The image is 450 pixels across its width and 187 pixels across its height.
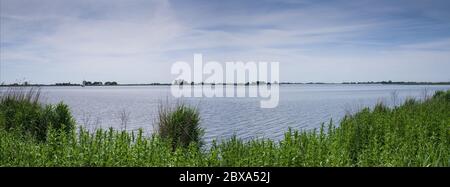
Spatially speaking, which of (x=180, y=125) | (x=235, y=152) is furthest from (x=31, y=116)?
(x=235, y=152)

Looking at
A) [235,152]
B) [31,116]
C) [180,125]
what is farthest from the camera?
[31,116]

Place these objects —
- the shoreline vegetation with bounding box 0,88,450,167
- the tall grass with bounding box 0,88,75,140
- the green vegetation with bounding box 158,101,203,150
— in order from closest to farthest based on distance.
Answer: the shoreline vegetation with bounding box 0,88,450,167
the green vegetation with bounding box 158,101,203,150
the tall grass with bounding box 0,88,75,140

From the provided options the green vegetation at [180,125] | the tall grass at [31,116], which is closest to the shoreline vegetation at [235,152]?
the green vegetation at [180,125]

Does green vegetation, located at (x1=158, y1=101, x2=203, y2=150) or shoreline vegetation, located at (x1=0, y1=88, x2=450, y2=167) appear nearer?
shoreline vegetation, located at (x1=0, y1=88, x2=450, y2=167)

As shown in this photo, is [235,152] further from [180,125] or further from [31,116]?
[31,116]

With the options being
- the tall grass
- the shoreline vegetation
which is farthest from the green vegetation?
the tall grass

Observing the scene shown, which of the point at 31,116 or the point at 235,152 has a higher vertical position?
the point at 31,116

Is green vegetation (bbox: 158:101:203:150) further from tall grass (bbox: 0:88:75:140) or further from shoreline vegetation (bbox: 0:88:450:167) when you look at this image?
tall grass (bbox: 0:88:75:140)

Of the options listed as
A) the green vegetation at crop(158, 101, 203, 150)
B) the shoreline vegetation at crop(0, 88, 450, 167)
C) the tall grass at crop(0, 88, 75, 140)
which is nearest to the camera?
the shoreline vegetation at crop(0, 88, 450, 167)

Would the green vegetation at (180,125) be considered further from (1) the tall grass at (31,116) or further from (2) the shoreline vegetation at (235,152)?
(1) the tall grass at (31,116)

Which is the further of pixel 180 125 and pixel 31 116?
pixel 31 116
